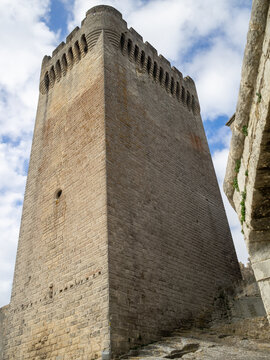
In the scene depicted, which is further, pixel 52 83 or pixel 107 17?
pixel 52 83

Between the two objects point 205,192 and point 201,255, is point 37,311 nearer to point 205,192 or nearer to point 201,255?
point 201,255

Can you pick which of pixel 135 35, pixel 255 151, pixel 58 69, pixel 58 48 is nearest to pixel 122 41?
pixel 135 35

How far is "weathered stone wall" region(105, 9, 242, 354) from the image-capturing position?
775 cm

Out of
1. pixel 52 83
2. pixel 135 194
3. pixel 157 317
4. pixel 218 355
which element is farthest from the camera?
pixel 52 83

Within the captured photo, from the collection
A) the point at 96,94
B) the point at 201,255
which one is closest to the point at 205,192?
the point at 201,255

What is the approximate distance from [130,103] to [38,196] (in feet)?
15.2

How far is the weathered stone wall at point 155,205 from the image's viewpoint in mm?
7754

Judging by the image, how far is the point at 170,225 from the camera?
10094mm

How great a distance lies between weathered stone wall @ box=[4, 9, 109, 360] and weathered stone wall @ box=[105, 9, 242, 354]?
0.40 m

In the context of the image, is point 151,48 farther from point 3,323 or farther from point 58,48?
point 3,323

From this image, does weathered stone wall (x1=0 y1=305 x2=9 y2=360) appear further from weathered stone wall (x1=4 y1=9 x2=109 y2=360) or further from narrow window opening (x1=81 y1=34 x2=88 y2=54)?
narrow window opening (x1=81 y1=34 x2=88 y2=54)

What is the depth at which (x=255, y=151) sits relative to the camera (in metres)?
2.94

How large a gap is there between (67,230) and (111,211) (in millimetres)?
1666

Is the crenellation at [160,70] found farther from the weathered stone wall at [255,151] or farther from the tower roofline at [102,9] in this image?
the weathered stone wall at [255,151]
